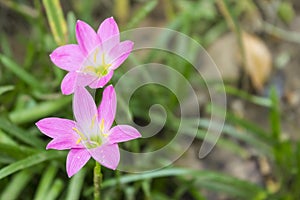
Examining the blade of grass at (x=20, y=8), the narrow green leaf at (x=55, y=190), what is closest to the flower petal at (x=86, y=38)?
the narrow green leaf at (x=55, y=190)

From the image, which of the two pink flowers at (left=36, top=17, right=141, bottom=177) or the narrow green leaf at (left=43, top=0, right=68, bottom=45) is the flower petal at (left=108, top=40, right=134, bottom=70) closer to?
the two pink flowers at (left=36, top=17, right=141, bottom=177)

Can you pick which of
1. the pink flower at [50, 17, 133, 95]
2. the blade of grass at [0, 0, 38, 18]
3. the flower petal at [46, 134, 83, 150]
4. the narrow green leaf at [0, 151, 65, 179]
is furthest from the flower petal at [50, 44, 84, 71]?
the blade of grass at [0, 0, 38, 18]

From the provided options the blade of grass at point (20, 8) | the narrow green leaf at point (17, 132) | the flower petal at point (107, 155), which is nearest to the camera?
the flower petal at point (107, 155)

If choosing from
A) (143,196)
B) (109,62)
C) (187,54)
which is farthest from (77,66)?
(187,54)

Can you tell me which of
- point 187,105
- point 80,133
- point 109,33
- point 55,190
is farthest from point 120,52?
point 187,105

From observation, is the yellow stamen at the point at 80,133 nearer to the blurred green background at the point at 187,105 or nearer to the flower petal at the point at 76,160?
the flower petal at the point at 76,160

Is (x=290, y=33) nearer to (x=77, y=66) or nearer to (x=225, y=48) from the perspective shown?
(x=225, y=48)

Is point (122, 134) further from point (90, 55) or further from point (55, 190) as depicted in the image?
point (55, 190)
